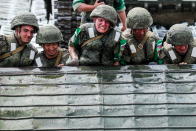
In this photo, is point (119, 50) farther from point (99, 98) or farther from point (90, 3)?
point (90, 3)

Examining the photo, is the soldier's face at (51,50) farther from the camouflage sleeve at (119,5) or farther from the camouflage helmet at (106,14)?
the camouflage sleeve at (119,5)

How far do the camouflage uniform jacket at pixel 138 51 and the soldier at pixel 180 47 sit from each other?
317mm

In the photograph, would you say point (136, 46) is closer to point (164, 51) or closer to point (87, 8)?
point (164, 51)

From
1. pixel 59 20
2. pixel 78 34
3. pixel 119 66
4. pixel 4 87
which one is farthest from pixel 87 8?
pixel 59 20

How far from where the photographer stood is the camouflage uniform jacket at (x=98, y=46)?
28.7 ft

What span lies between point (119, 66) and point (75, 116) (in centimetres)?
146

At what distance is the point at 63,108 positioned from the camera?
741cm

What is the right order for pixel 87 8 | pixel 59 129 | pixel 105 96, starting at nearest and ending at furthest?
pixel 59 129 < pixel 105 96 < pixel 87 8

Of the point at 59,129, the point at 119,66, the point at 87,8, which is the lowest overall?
the point at 59,129

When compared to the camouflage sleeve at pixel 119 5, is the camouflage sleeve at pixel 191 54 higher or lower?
lower

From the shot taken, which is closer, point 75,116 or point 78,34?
point 75,116

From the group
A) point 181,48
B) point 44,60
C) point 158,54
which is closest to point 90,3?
point 158,54

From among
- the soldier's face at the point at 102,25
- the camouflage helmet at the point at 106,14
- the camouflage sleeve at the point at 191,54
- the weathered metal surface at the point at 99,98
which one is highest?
the camouflage helmet at the point at 106,14

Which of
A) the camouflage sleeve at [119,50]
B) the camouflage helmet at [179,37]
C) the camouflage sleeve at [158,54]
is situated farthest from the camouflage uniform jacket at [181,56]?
the camouflage sleeve at [119,50]
